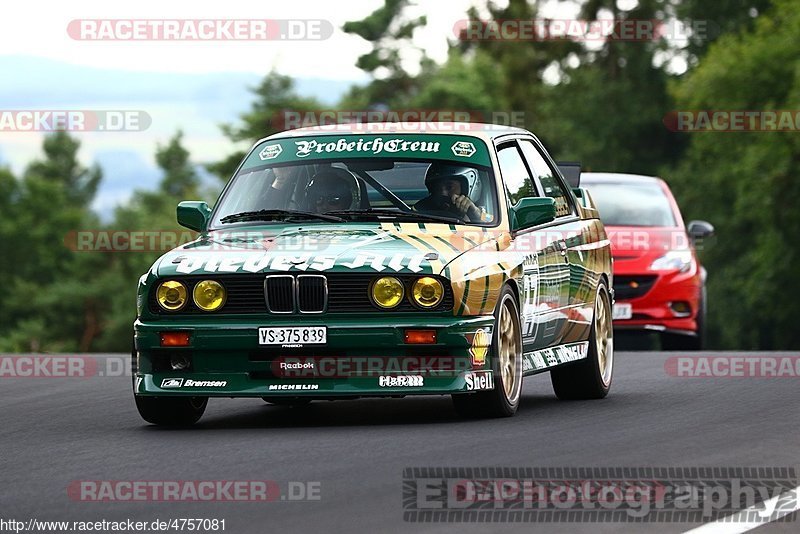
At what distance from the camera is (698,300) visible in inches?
818

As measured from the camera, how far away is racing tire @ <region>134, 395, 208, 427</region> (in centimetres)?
1120

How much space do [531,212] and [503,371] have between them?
1160 millimetres

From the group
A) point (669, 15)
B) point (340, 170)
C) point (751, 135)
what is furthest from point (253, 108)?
point (340, 170)

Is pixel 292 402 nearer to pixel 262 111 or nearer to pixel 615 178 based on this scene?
pixel 615 178

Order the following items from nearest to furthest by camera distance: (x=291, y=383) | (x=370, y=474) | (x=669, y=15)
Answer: (x=370, y=474) → (x=291, y=383) → (x=669, y=15)

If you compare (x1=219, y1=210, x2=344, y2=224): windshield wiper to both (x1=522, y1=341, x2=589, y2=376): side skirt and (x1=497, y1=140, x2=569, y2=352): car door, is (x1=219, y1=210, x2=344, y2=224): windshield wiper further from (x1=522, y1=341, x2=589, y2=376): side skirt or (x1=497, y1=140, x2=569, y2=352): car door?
(x1=522, y1=341, x2=589, y2=376): side skirt

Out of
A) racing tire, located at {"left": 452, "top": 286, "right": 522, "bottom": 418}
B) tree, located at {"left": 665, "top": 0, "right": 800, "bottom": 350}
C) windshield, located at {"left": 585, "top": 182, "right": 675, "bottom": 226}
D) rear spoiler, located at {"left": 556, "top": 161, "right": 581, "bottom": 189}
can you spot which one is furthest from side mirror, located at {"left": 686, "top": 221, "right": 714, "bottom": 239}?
tree, located at {"left": 665, "top": 0, "right": 800, "bottom": 350}

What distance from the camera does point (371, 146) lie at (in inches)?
476

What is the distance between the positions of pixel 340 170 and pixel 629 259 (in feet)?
29.8

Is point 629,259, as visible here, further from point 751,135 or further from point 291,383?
point 751,135

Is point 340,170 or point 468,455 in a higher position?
point 340,170

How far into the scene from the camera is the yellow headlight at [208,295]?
10711 millimetres

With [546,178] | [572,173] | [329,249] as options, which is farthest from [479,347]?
[572,173]

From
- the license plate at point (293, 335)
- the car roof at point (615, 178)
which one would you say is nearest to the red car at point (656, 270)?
the car roof at point (615, 178)
